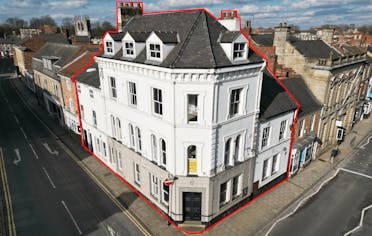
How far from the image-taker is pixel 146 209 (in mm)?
20812

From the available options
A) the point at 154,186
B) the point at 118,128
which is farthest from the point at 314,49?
the point at 154,186

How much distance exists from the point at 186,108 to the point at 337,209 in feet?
56.3

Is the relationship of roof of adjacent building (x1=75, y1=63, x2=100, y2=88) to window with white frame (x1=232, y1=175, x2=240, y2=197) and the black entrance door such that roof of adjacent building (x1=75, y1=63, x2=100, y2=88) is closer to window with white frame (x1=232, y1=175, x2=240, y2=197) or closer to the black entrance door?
the black entrance door

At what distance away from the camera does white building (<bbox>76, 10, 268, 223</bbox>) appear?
15305 millimetres

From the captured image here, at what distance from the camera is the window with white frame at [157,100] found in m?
16.8

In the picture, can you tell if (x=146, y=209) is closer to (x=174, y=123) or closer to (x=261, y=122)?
(x=174, y=123)

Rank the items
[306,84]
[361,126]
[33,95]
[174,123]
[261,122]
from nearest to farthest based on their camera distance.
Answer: [174,123], [261,122], [306,84], [361,126], [33,95]

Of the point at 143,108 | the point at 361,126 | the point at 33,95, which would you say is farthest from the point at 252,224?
the point at 33,95

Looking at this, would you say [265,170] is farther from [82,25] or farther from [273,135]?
[82,25]

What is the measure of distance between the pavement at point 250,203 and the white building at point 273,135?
1503 millimetres

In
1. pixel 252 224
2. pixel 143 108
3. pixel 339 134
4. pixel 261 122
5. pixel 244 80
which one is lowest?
pixel 252 224

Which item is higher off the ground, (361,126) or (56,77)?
(56,77)

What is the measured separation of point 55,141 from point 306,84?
34.5 meters

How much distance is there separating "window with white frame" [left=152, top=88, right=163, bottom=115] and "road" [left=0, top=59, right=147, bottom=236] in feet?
31.3
